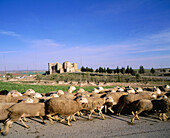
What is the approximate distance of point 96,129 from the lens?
6.08 m

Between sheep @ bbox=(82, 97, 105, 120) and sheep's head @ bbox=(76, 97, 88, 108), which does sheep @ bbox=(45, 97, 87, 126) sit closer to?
sheep's head @ bbox=(76, 97, 88, 108)

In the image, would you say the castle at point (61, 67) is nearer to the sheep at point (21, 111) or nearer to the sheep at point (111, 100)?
the sheep at point (111, 100)

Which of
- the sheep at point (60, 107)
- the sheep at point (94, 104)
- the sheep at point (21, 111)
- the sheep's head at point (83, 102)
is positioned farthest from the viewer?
the sheep at point (94, 104)

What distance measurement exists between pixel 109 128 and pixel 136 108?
2340mm

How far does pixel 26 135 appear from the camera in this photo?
5.47m

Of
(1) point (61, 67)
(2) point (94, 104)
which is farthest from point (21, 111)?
(1) point (61, 67)

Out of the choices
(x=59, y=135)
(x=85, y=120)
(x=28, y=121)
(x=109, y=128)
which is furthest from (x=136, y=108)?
(x=28, y=121)

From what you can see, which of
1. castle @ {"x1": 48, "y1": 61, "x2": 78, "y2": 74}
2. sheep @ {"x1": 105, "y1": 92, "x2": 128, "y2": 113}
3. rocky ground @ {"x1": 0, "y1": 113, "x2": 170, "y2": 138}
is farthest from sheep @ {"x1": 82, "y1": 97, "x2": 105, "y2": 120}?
castle @ {"x1": 48, "y1": 61, "x2": 78, "y2": 74}

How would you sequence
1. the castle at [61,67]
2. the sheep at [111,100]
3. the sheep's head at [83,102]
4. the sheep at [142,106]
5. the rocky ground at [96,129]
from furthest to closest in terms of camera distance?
the castle at [61,67], the sheep at [111,100], the sheep's head at [83,102], the sheep at [142,106], the rocky ground at [96,129]

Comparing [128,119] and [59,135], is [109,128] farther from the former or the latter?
[59,135]

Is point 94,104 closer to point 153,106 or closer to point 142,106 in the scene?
point 142,106

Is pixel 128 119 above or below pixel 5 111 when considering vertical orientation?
below

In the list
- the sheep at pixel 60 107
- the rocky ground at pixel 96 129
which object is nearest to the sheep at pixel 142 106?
the rocky ground at pixel 96 129

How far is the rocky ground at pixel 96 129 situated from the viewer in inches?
218
